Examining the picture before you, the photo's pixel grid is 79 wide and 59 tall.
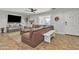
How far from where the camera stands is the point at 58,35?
1.76 metres

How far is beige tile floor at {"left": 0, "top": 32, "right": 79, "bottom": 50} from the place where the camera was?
1649 mm

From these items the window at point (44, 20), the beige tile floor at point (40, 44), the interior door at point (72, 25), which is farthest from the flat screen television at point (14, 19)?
the interior door at point (72, 25)

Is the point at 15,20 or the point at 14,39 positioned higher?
the point at 15,20

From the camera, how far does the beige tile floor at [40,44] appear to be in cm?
165

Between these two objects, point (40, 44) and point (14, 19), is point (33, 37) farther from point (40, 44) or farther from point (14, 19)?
point (14, 19)

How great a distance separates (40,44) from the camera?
1700 millimetres

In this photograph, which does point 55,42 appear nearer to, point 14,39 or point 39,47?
point 39,47

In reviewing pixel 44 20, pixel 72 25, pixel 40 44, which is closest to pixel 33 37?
pixel 40 44

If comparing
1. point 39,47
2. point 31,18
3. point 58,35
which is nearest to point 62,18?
point 58,35

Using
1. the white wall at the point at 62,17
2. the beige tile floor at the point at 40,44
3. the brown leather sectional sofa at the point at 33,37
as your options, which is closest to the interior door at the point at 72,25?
the white wall at the point at 62,17

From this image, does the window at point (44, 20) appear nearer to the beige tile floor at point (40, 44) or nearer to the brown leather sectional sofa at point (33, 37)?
the brown leather sectional sofa at point (33, 37)

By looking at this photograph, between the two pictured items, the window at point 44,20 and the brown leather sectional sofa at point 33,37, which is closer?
the brown leather sectional sofa at point 33,37

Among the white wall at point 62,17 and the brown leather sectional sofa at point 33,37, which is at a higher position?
the white wall at point 62,17
